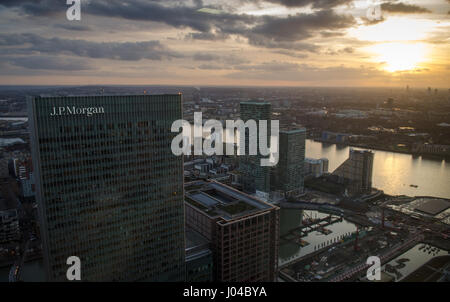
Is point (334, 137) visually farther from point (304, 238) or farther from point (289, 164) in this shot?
point (304, 238)

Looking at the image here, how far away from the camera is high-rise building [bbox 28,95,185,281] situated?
5883 mm

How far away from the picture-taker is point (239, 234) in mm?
8664

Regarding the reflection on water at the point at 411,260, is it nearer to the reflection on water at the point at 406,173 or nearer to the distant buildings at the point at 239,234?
the distant buildings at the point at 239,234

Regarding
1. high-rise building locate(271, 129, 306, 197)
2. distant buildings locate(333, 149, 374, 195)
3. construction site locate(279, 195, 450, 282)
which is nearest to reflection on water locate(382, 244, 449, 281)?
construction site locate(279, 195, 450, 282)

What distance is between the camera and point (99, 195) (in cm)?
642

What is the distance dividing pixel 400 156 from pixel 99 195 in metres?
27.9

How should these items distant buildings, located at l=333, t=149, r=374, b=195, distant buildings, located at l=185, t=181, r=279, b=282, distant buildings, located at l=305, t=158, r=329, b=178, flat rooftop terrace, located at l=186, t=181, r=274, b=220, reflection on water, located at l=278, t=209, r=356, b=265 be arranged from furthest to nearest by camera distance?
distant buildings, located at l=305, t=158, r=329, b=178, distant buildings, located at l=333, t=149, r=374, b=195, reflection on water, located at l=278, t=209, r=356, b=265, flat rooftop terrace, located at l=186, t=181, r=274, b=220, distant buildings, located at l=185, t=181, r=279, b=282

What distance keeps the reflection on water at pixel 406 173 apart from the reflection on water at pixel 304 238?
20.2ft

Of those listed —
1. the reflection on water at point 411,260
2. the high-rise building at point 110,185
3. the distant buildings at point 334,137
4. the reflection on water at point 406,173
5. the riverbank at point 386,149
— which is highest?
A: the high-rise building at point 110,185

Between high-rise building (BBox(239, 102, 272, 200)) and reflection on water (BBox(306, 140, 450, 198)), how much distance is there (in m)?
7.99

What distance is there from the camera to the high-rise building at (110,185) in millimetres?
5883

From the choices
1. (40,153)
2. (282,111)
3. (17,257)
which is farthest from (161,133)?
(282,111)

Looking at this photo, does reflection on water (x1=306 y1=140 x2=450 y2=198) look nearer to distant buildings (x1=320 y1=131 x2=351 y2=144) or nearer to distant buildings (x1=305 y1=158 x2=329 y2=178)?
distant buildings (x1=305 y1=158 x2=329 y2=178)

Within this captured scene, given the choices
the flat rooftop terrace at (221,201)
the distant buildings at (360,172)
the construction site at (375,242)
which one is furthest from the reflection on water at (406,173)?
the flat rooftop terrace at (221,201)
